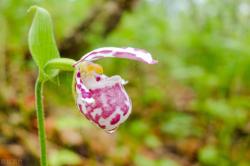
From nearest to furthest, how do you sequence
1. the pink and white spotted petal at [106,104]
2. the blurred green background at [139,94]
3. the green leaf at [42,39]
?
1. the pink and white spotted petal at [106,104]
2. the green leaf at [42,39]
3. the blurred green background at [139,94]

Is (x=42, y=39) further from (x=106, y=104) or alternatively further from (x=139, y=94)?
(x=139, y=94)

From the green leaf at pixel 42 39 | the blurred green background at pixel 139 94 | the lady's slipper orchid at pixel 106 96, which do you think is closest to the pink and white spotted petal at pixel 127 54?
the lady's slipper orchid at pixel 106 96

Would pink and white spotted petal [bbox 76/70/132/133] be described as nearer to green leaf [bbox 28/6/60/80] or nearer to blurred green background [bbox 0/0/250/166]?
green leaf [bbox 28/6/60/80]

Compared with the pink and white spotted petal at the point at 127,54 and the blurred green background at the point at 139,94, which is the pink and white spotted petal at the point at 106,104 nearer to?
the pink and white spotted petal at the point at 127,54

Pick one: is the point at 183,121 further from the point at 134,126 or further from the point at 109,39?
the point at 109,39

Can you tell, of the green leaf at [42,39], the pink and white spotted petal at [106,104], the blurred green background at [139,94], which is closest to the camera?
the pink and white spotted petal at [106,104]

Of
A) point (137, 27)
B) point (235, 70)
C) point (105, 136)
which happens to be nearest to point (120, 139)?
point (105, 136)

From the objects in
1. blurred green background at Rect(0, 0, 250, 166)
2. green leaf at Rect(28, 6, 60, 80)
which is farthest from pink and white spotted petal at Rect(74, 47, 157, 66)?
Answer: blurred green background at Rect(0, 0, 250, 166)

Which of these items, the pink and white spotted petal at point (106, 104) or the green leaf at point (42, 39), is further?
the green leaf at point (42, 39)
